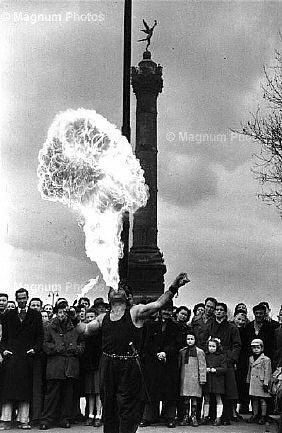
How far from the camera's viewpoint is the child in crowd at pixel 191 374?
34.8 feet

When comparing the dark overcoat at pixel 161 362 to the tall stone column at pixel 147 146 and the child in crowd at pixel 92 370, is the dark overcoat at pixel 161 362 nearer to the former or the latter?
the child in crowd at pixel 92 370

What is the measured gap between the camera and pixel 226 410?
1070 centimetres

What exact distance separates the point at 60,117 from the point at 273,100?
5492mm

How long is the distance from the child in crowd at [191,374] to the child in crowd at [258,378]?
2.40ft

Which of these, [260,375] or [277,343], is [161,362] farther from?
[277,343]

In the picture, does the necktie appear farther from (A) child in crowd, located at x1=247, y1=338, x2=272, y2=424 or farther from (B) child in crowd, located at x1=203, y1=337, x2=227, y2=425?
(A) child in crowd, located at x1=247, y1=338, x2=272, y2=424

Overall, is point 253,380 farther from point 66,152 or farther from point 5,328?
point 66,152

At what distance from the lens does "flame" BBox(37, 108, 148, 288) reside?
12.0 m

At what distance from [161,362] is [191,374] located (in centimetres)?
46

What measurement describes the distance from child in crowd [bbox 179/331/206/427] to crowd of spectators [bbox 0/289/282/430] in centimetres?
1

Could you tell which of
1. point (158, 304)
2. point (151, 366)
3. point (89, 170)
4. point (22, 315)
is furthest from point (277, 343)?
point (89, 170)

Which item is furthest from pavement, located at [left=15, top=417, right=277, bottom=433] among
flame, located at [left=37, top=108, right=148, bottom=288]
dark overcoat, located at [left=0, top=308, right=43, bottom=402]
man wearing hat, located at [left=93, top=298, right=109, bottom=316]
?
flame, located at [left=37, top=108, right=148, bottom=288]

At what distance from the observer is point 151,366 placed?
1071 cm

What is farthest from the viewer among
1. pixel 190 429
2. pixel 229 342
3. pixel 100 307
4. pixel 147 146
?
pixel 147 146
